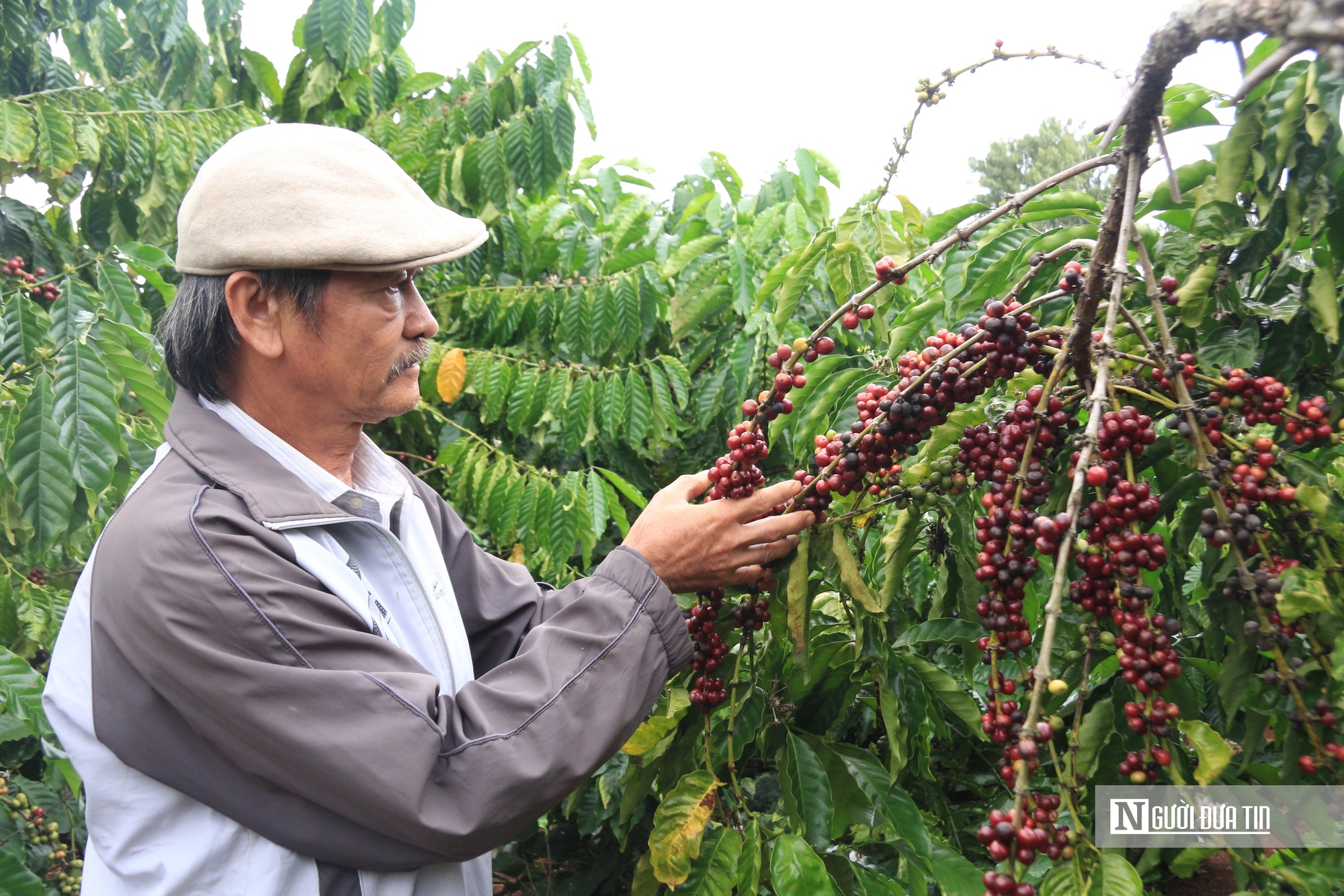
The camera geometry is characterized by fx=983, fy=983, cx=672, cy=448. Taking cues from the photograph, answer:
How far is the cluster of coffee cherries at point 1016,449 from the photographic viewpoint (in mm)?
1059

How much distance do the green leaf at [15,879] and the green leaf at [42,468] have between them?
0.57m

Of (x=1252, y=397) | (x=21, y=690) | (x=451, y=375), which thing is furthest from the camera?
(x=451, y=375)

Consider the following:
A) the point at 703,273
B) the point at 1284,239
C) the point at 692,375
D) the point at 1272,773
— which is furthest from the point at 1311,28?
the point at 692,375

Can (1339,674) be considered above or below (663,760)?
above

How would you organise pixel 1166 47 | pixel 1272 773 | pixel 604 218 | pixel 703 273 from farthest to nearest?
pixel 604 218 < pixel 703 273 < pixel 1272 773 < pixel 1166 47

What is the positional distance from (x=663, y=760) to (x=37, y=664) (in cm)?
282

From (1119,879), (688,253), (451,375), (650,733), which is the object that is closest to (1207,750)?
(1119,879)

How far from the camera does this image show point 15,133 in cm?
304

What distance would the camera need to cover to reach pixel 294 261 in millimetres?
1376

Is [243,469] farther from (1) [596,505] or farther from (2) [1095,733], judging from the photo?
(1) [596,505]

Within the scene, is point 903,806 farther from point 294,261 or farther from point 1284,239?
point 294,261

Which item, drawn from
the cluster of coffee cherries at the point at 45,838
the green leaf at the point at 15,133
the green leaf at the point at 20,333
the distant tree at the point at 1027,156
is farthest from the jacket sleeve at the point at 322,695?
the distant tree at the point at 1027,156

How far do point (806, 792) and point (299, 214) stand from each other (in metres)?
1.08

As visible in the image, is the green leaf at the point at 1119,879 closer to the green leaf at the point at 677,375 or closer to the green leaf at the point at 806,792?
the green leaf at the point at 806,792
